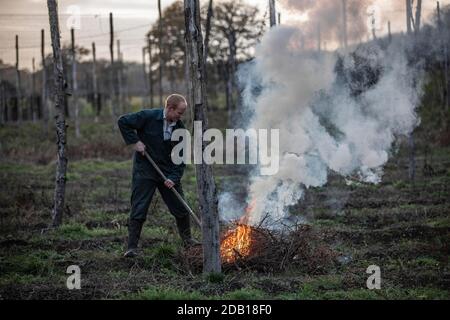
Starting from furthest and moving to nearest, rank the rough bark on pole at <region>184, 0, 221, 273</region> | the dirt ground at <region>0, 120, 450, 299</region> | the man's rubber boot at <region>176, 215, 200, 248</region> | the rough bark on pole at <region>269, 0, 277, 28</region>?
1. the rough bark on pole at <region>269, 0, 277, 28</region>
2. the man's rubber boot at <region>176, 215, 200, 248</region>
3. the rough bark on pole at <region>184, 0, 221, 273</region>
4. the dirt ground at <region>0, 120, 450, 299</region>

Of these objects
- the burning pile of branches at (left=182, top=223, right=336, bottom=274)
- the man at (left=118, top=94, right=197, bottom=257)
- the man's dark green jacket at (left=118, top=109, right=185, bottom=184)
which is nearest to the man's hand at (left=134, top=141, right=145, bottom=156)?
the man at (left=118, top=94, right=197, bottom=257)

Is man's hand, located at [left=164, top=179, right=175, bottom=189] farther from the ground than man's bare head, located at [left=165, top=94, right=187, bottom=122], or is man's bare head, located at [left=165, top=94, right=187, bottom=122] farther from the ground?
man's bare head, located at [left=165, top=94, right=187, bottom=122]

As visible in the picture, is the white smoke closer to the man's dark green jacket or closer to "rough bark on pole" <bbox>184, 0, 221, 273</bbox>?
the man's dark green jacket

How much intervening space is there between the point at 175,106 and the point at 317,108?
11.7 feet

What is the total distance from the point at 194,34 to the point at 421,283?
380 centimetres

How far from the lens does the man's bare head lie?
7.74 m

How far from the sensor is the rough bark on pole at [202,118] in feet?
21.4

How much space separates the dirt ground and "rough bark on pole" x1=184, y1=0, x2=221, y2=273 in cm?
34

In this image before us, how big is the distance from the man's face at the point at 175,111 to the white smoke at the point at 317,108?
6.27 ft

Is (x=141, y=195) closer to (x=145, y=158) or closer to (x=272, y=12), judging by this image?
(x=145, y=158)

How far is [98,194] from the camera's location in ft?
46.2

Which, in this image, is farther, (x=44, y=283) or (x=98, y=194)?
(x=98, y=194)
